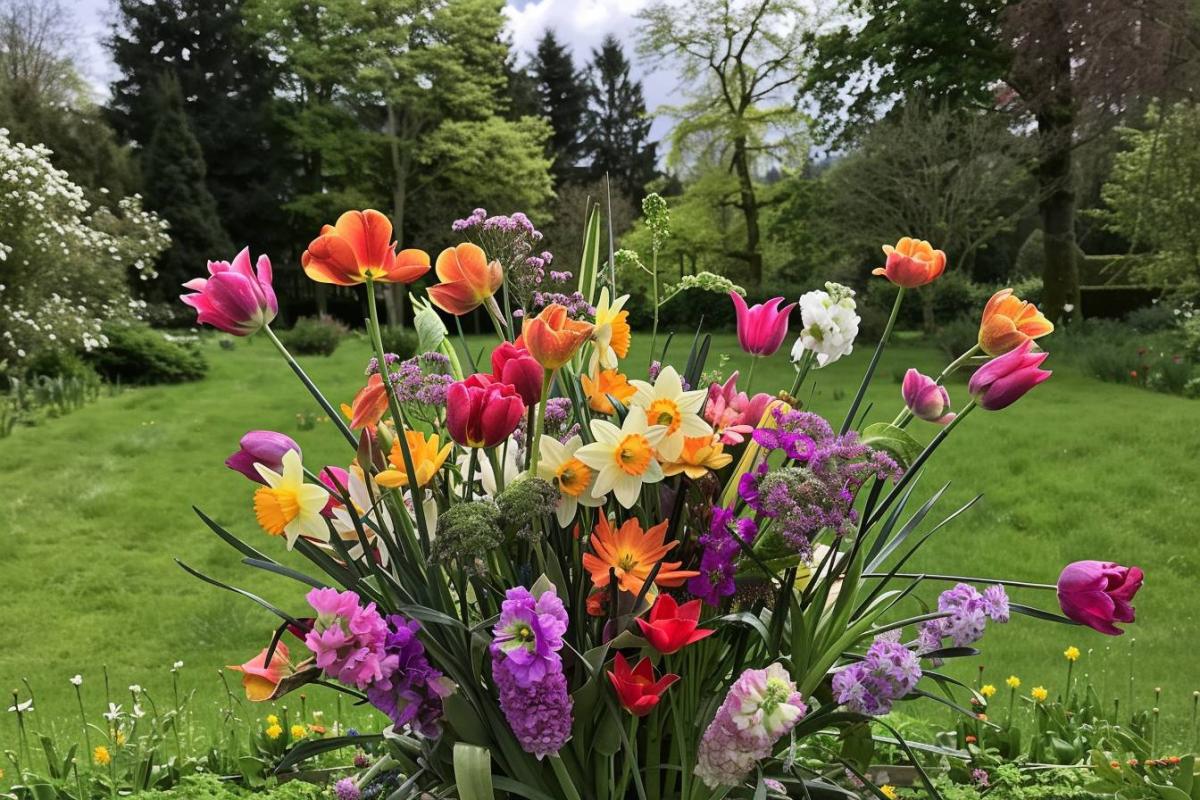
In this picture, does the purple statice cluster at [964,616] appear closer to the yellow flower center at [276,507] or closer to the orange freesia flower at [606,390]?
the orange freesia flower at [606,390]

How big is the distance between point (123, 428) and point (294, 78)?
18705 mm

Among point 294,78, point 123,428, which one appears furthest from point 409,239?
point 123,428

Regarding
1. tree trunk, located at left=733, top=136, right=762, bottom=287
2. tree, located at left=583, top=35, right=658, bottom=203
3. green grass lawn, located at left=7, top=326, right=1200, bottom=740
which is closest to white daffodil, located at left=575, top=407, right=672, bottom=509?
green grass lawn, located at left=7, top=326, right=1200, bottom=740

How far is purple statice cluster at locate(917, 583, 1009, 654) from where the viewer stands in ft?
3.36

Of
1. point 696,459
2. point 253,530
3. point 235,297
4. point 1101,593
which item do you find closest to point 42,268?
point 253,530

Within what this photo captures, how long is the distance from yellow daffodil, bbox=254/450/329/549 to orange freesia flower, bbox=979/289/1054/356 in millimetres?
792

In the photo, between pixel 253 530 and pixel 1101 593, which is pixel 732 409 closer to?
pixel 1101 593

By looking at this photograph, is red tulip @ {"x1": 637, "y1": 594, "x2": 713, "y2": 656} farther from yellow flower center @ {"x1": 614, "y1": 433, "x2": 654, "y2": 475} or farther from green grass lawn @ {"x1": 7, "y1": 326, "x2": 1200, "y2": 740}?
green grass lawn @ {"x1": 7, "y1": 326, "x2": 1200, "y2": 740}

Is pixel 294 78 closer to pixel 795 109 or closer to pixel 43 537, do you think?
pixel 795 109

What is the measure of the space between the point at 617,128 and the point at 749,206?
54.2 feet

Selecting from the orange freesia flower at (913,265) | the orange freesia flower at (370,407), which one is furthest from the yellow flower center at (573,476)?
the orange freesia flower at (913,265)

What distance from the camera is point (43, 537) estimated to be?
5090 mm

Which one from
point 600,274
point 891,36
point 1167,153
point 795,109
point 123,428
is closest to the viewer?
point 600,274

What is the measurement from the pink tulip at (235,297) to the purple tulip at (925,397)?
2.40ft
